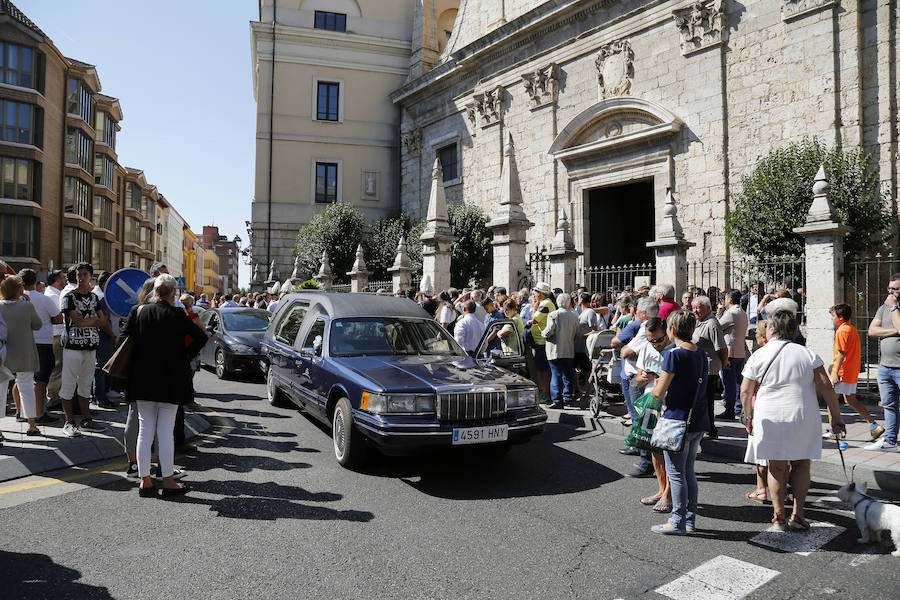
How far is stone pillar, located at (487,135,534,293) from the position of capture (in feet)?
Result: 47.6

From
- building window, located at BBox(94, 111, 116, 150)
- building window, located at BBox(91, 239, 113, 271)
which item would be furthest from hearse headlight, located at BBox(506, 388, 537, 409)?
building window, located at BBox(94, 111, 116, 150)

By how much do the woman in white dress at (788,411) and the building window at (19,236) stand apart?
3780 centimetres

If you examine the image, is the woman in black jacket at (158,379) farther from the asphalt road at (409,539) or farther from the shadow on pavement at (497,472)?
the shadow on pavement at (497,472)

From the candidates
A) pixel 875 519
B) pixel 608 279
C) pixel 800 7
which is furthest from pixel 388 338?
pixel 800 7

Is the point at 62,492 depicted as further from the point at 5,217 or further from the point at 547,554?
the point at 5,217

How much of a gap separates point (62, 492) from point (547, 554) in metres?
4.03

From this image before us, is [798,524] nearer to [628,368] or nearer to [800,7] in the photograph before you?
[628,368]

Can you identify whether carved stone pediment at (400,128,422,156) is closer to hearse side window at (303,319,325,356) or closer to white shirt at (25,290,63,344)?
hearse side window at (303,319,325,356)

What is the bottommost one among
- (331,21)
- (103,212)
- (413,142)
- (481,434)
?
(481,434)

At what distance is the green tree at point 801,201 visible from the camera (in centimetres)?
1187

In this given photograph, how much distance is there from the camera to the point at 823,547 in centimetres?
403

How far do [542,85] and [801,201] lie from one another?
10.9 m

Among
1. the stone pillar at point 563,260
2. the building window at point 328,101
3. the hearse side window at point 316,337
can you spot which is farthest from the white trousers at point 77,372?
the building window at point 328,101

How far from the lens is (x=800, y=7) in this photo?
13703 mm
